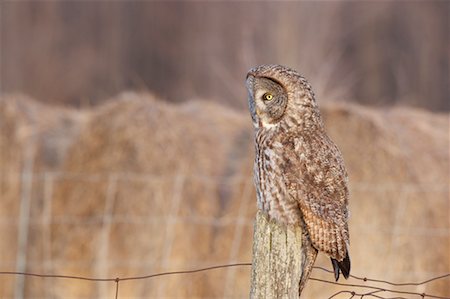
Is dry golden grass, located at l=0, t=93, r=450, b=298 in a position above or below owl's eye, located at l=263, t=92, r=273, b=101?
above

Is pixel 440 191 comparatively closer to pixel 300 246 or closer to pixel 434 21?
pixel 300 246

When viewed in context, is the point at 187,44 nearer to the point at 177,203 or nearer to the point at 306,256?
the point at 177,203

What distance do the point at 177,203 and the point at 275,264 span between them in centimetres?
726

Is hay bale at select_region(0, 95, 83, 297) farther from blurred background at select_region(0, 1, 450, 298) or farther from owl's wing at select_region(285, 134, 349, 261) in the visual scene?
owl's wing at select_region(285, 134, 349, 261)

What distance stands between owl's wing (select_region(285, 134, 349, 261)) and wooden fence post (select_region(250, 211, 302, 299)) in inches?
9.5

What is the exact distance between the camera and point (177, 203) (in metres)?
12.8

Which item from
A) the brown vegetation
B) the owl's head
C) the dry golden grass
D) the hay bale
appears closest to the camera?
the owl's head

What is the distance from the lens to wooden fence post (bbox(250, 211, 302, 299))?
220 inches

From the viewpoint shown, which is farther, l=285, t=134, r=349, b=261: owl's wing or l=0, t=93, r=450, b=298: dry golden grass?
l=0, t=93, r=450, b=298: dry golden grass

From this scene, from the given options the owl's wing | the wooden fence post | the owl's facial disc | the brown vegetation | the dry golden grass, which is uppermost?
the brown vegetation

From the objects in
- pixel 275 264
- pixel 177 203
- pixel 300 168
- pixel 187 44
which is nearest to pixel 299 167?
pixel 300 168

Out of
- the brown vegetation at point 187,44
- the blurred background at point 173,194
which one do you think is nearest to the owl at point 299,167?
the blurred background at point 173,194

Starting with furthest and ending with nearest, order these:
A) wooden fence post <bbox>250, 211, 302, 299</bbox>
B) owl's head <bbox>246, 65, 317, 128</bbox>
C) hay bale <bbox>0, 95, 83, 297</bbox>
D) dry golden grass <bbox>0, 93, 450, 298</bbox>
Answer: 1. hay bale <bbox>0, 95, 83, 297</bbox>
2. dry golden grass <bbox>0, 93, 450, 298</bbox>
3. owl's head <bbox>246, 65, 317, 128</bbox>
4. wooden fence post <bbox>250, 211, 302, 299</bbox>

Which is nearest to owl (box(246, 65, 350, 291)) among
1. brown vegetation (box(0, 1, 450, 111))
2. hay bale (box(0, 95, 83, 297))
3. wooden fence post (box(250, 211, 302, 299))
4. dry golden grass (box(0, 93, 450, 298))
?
wooden fence post (box(250, 211, 302, 299))
